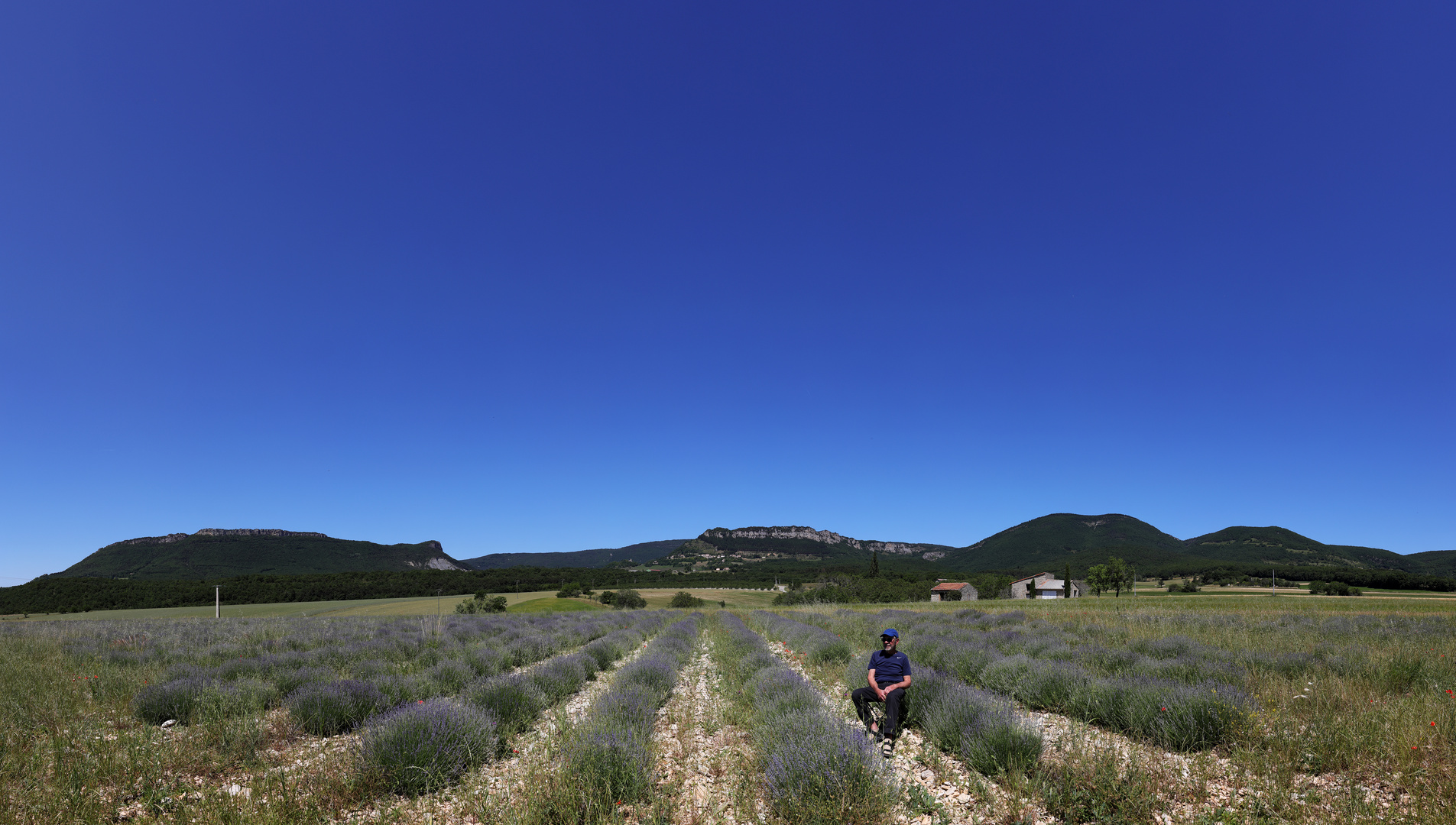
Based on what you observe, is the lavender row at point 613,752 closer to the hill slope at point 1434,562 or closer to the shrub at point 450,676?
the shrub at point 450,676

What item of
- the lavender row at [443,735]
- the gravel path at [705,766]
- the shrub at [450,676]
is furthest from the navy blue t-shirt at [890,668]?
the shrub at [450,676]

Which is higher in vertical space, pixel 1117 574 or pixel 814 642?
pixel 814 642

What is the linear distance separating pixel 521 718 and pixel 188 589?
91590 mm

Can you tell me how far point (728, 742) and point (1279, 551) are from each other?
21858 cm

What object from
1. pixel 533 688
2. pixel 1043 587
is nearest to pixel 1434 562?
pixel 1043 587

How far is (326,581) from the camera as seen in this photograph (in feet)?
296

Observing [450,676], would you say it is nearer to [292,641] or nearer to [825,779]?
[825,779]

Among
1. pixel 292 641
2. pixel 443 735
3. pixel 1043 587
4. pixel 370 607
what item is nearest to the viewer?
pixel 443 735

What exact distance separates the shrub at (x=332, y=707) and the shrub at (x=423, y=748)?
2.12 meters

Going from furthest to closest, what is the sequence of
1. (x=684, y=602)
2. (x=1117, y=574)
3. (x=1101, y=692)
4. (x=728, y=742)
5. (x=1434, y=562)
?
(x=1434, y=562) → (x=1117, y=574) → (x=684, y=602) → (x=1101, y=692) → (x=728, y=742)

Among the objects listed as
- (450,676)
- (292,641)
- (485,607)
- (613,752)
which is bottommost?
(485,607)

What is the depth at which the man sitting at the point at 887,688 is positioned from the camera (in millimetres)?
7656

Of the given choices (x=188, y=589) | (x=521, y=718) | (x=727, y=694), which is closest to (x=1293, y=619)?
(x=727, y=694)

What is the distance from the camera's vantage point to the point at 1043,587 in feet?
338
